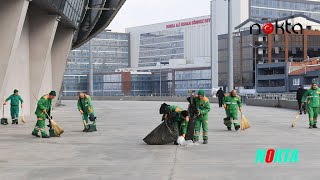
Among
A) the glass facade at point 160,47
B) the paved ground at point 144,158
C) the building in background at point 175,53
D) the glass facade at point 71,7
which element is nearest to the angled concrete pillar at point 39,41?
the glass facade at point 71,7

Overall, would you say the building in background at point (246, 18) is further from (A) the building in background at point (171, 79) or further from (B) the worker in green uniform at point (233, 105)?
(B) the worker in green uniform at point (233, 105)

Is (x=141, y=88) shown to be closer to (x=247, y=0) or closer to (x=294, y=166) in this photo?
(x=247, y=0)

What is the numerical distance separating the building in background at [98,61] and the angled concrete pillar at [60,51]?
98940 millimetres

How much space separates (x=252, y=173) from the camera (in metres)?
9.38

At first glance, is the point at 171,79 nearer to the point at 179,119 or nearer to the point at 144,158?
the point at 179,119

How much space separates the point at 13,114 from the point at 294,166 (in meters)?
16.2

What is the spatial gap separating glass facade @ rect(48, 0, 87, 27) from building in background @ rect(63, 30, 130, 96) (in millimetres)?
101215

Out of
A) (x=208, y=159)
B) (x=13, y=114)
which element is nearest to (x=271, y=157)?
(x=208, y=159)

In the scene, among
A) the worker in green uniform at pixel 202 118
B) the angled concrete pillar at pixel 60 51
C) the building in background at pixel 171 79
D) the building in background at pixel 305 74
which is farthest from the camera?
the building in background at pixel 171 79

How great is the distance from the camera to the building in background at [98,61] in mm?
148500

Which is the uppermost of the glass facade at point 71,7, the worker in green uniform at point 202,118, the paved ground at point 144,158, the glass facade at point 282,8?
the glass facade at point 282,8

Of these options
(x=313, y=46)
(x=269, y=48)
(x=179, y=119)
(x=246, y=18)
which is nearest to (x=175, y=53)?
(x=246, y=18)

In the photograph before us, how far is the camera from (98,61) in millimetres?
164625

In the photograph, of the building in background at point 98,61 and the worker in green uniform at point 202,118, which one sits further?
the building in background at point 98,61
